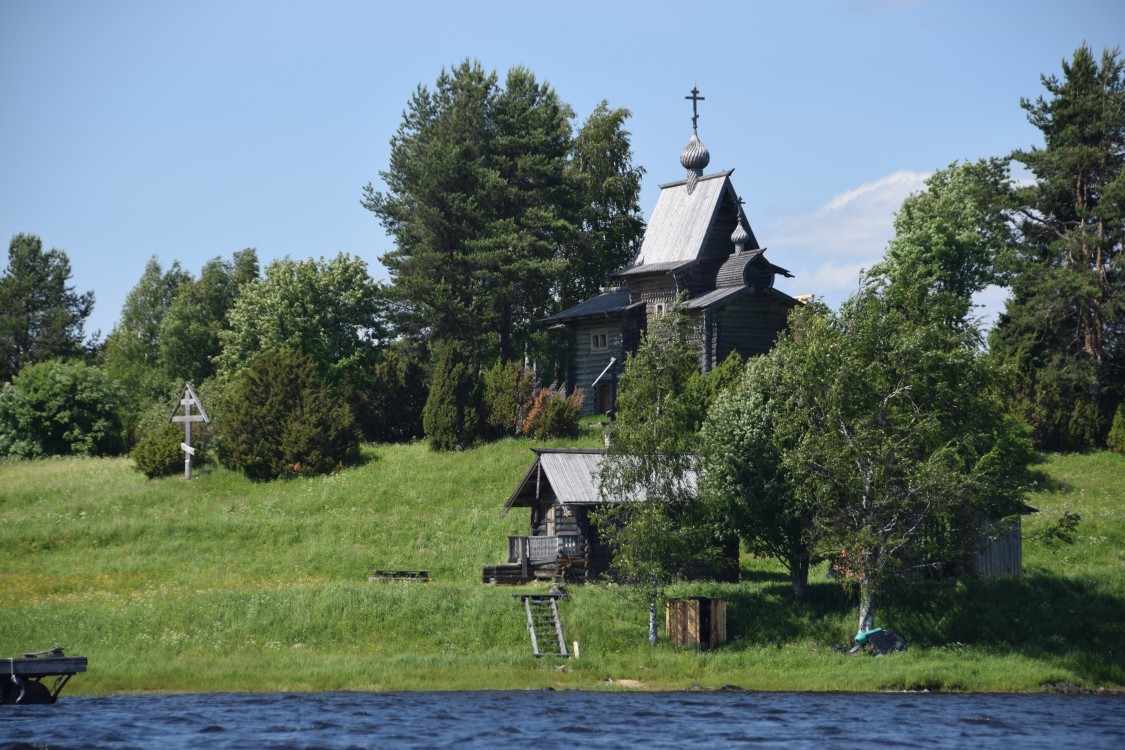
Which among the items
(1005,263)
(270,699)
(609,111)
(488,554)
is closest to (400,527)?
(488,554)

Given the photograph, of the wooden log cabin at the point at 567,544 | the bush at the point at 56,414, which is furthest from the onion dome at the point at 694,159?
the bush at the point at 56,414

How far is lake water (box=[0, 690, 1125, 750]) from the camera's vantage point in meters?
26.5

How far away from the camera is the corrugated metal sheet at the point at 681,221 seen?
6931 cm

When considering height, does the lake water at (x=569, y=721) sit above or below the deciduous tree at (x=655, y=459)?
below

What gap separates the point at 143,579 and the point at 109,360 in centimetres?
6030

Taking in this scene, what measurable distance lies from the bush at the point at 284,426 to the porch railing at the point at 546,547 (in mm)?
18538

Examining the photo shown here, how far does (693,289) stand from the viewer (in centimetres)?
6862

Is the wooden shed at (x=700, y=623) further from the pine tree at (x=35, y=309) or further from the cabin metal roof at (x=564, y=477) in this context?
the pine tree at (x=35, y=309)

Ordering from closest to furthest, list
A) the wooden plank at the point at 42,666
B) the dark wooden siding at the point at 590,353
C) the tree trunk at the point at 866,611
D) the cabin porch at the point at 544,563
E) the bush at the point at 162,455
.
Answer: the wooden plank at the point at 42,666 → the tree trunk at the point at 866,611 → the cabin porch at the point at 544,563 → the bush at the point at 162,455 → the dark wooden siding at the point at 590,353

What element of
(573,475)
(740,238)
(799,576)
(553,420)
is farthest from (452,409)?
(799,576)

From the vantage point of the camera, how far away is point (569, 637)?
37406mm

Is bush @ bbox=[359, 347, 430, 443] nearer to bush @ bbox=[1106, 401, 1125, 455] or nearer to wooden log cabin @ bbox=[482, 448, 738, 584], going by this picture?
wooden log cabin @ bbox=[482, 448, 738, 584]

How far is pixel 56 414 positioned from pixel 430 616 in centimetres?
3965

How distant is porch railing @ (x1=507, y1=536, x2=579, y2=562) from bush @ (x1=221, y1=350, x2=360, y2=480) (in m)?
18.5
